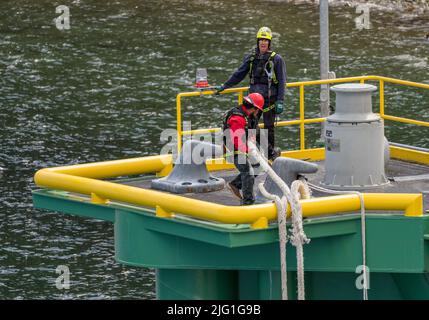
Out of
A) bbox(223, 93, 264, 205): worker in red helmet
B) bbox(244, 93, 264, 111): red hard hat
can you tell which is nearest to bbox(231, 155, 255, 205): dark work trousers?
bbox(223, 93, 264, 205): worker in red helmet

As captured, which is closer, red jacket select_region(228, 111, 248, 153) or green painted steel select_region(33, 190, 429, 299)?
green painted steel select_region(33, 190, 429, 299)

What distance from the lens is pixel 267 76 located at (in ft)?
67.8

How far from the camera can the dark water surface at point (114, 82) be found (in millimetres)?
32125

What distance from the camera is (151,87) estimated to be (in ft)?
157

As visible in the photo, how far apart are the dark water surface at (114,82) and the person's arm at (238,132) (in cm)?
1163

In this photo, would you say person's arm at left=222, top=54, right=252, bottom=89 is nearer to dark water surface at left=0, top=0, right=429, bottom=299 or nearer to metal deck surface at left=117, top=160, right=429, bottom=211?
metal deck surface at left=117, top=160, right=429, bottom=211

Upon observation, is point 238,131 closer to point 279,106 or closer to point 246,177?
point 246,177

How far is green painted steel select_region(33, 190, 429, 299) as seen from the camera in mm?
17438

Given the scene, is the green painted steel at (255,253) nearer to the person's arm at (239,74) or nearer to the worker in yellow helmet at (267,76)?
the worker in yellow helmet at (267,76)

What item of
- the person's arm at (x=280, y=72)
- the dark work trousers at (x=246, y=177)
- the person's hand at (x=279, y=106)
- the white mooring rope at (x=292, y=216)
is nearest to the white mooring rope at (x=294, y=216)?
the white mooring rope at (x=292, y=216)

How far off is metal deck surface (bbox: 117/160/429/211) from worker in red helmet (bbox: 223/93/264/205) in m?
0.40

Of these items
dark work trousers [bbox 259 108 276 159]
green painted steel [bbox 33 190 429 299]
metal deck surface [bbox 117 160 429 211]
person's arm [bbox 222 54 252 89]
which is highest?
person's arm [bbox 222 54 252 89]
